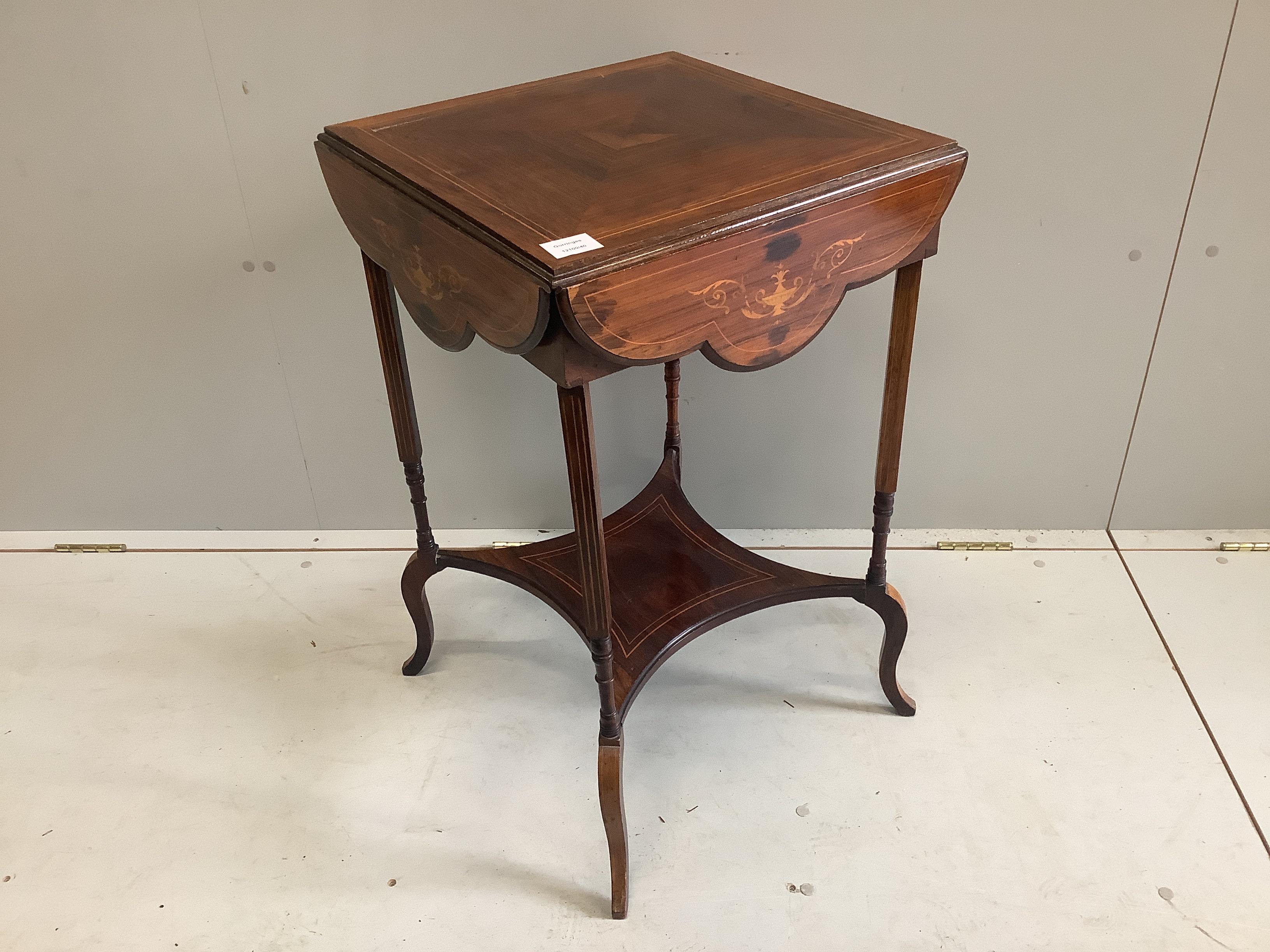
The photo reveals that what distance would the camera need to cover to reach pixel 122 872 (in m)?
1.43

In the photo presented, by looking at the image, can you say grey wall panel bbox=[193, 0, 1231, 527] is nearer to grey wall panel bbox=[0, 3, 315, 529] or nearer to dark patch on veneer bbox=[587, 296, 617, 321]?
grey wall panel bbox=[0, 3, 315, 529]

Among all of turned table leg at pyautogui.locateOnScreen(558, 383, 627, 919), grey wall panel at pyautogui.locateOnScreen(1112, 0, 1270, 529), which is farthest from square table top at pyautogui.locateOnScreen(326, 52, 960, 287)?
grey wall panel at pyautogui.locateOnScreen(1112, 0, 1270, 529)

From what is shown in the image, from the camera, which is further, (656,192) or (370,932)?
(370,932)

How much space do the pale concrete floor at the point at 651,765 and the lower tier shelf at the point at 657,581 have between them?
22 cm

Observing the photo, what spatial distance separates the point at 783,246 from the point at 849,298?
2.32ft

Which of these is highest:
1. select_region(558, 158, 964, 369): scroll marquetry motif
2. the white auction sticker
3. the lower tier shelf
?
the white auction sticker

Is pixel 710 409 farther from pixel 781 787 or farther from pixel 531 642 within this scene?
pixel 781 787

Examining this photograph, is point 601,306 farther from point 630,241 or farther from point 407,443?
point 407,443

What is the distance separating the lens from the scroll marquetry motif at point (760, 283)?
977 mm

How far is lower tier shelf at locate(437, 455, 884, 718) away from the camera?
4.83ft

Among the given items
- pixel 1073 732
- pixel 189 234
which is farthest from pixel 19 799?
pixel 1073 732

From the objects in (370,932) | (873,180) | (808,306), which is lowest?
(370,932)

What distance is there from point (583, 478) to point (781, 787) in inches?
26.0

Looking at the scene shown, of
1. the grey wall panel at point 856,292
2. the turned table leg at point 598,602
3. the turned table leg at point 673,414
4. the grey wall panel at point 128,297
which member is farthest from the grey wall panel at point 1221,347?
the grey wall panel at point 128,297
